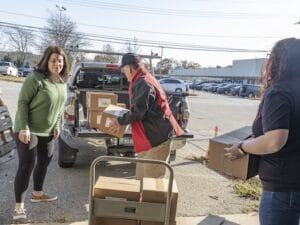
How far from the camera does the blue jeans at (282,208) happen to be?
2234 millimetres

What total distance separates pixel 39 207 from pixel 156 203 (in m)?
2.14

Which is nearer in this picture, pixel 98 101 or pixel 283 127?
pixel 283 127

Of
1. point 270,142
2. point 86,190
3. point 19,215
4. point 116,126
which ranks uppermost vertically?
point 270,142

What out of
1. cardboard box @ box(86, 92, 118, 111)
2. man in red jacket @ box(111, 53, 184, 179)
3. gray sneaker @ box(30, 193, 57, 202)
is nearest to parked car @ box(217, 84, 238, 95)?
cardboard box @ box(86, 92, 118, 111)

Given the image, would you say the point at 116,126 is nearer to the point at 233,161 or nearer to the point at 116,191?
the point at 116,191

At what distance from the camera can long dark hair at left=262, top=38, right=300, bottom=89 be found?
2.21m

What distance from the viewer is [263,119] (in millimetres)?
2238

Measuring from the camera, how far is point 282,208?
225cm

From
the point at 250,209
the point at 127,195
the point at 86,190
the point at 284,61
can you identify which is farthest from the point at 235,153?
the point at 86,190

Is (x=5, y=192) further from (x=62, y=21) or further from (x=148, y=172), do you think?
(x=62, y=21)

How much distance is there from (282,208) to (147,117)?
1.87m

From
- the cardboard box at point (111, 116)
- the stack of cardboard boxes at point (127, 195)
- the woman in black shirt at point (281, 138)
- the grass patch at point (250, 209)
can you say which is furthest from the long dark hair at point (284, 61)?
the grass patch at point (250, 209)

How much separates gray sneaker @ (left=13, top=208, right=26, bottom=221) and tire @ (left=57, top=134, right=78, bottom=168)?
1943 millimetres

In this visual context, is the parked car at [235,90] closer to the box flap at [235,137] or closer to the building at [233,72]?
the building at [233,72]
